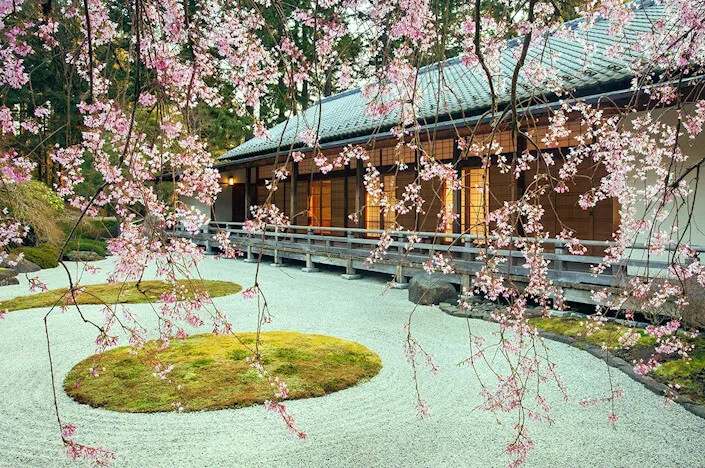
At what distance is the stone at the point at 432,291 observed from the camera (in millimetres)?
8266

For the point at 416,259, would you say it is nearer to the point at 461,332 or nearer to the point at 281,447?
the point at 461,332

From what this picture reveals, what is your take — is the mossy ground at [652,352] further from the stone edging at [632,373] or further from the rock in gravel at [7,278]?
the rock in gravel at [7,278]

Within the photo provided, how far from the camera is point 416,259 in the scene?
32.1ft

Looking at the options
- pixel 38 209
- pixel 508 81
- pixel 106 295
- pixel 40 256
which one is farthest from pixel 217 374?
pixel 40 256

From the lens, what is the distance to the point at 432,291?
8281 millimetres

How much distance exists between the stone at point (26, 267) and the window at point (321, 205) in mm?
7351

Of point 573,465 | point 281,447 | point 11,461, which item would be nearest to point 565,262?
point 573,465

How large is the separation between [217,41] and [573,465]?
3.38 meters

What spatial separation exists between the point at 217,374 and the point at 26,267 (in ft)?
35.2

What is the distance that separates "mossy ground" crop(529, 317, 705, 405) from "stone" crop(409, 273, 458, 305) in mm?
1694

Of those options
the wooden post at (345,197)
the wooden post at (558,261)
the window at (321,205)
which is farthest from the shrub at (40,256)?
the wooden post at (558,261)

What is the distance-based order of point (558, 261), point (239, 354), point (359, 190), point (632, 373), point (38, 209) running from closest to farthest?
point (632, 373), point (239, 354), point (558, 261), point (359, 190), point (38, 209)

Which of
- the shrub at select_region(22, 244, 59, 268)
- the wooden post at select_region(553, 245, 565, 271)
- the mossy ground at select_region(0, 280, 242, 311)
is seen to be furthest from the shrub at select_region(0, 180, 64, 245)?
the wooden post at select_region(553, 245, 565, 271)

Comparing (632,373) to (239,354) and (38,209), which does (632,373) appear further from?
(38,209)
